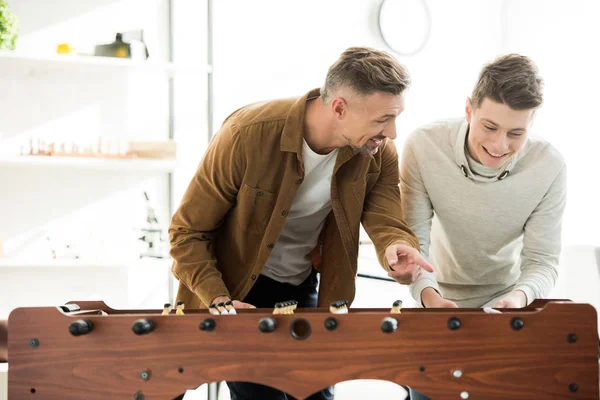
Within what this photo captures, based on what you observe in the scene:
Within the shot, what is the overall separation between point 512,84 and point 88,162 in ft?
7.24

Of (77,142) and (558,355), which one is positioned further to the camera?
(77,142)

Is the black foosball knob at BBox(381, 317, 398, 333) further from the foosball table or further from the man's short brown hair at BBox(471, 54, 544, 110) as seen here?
the man's short brown hair at BBox(471, 54, 544, 110)

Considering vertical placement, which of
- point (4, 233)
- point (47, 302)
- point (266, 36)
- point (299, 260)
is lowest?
point (47, 302)

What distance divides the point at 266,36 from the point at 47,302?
1.84 m

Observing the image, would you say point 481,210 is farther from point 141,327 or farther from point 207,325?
point 141,327

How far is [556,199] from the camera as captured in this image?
6.97 feet

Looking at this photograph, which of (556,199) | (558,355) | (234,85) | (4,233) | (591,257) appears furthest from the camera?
(234,85)

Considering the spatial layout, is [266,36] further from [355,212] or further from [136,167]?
[355,212]

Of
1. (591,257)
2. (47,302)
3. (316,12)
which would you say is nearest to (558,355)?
(591,257)

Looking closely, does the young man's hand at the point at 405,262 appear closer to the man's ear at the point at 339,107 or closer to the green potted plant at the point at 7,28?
the man's ear at the point at 339,107

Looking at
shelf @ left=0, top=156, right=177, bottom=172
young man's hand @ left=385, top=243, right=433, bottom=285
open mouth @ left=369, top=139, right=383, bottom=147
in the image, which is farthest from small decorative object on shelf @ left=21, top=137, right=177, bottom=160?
young man's hand @ left=385, top=243, right=433, bottom=285

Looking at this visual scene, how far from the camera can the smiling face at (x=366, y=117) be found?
200 cm

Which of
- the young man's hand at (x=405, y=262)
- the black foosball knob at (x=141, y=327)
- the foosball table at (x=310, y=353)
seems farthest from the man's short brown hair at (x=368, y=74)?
the black foosball knob at (x=141, y=327)

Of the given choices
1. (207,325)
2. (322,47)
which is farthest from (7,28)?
(207,325)
